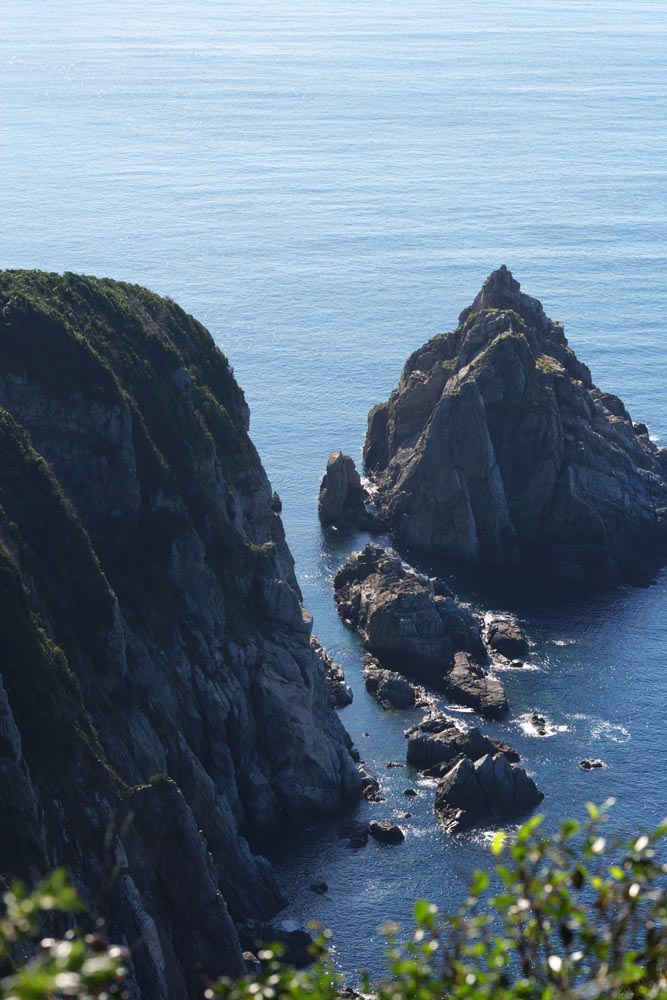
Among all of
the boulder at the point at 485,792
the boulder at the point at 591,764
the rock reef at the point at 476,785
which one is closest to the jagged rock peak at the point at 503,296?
the boulder at the point at 591,764

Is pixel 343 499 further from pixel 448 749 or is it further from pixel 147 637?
pixel 147 637

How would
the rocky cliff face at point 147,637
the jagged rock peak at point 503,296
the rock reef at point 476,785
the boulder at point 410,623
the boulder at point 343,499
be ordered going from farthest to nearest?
the jagged rock peak at point 503,296, the boulder at point 343,499, the boulder at point 410,623, the rock reef at point 476,785, the rocky cliff face at point 147,637

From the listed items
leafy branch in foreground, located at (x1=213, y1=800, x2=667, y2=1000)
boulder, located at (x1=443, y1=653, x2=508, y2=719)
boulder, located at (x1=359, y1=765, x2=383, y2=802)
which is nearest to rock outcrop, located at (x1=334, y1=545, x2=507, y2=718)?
boulder, located at (x1=443, y1=653, x2=508, y2=719)

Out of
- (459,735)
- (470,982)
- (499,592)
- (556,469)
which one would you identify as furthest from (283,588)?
(470,982)

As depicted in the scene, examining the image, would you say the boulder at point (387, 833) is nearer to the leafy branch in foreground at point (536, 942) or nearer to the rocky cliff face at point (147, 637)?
the rocky cliff face at point (147, 637)

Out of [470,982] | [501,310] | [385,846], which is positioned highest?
[501,310]

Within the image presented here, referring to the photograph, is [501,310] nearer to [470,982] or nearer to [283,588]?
[283,588]
